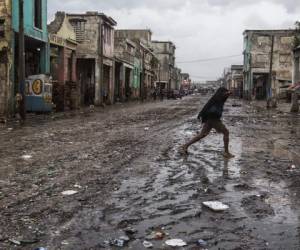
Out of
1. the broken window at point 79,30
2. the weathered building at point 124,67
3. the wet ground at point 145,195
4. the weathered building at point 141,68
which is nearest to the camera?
the wet ground at point 145,195

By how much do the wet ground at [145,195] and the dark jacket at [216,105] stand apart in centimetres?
86

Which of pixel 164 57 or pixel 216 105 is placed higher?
pixel 164 57

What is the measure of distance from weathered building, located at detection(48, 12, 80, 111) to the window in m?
2.10

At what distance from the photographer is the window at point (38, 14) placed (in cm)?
2907

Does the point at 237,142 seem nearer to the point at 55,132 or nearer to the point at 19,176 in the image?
the point at 55,132

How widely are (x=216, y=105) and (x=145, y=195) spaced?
458 cm

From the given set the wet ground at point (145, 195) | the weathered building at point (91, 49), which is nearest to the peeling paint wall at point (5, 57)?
the wet ground at point (145, 195)

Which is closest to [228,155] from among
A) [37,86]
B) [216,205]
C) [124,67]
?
[216,205]

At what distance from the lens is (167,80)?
364 ft

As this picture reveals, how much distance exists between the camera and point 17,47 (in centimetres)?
2673

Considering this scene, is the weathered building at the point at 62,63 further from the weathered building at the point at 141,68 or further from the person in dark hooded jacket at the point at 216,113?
the weathered building at the point at 141,68

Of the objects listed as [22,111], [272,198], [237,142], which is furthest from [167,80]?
[272,198]

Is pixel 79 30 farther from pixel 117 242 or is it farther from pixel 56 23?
pixel 117 242

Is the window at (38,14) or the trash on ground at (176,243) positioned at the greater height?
the window at (38,14)
